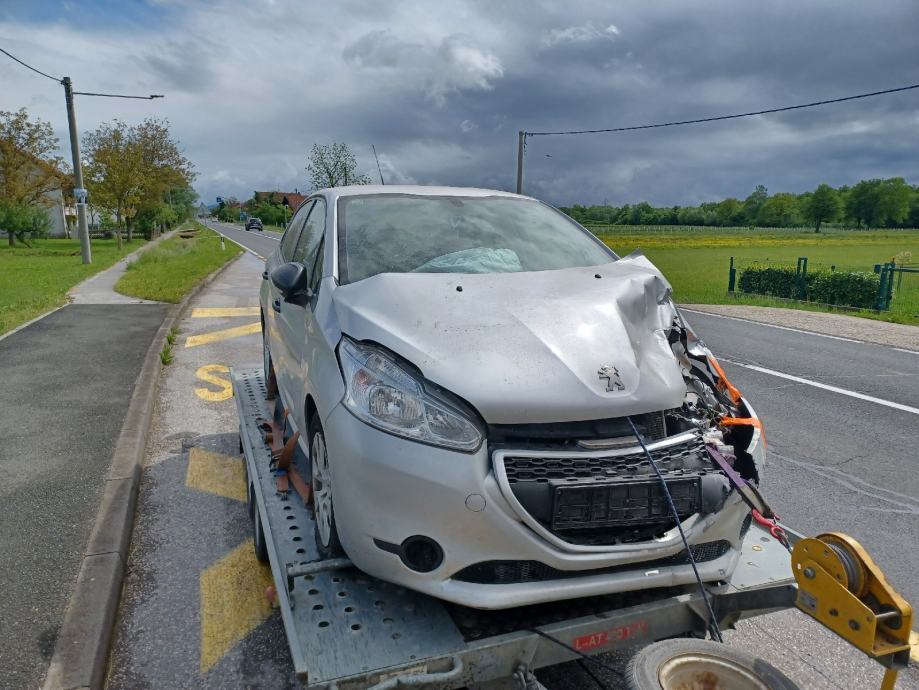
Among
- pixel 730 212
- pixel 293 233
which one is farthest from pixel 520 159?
pixel 730 212

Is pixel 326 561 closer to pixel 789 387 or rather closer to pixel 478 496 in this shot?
pixel 478 496

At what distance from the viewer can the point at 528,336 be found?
2529mm

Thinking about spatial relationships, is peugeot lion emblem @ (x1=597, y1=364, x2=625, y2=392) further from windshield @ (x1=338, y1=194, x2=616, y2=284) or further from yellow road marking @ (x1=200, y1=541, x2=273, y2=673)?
yellow road marking @ (x1=200, y1=541, x2=273, y2=673)

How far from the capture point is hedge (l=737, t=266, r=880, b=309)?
53.1ft

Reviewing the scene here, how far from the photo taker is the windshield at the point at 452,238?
11.1 ft

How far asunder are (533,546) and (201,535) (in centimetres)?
270

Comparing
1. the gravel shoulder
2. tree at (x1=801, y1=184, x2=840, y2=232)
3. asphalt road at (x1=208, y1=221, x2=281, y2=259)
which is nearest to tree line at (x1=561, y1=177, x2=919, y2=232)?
tree at (x1=801, y1=184, x2=840, y2=232)

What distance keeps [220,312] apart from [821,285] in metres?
14.3

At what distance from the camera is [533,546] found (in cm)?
225

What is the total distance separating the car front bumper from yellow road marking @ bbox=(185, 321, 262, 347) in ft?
27.5

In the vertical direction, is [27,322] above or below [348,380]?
below

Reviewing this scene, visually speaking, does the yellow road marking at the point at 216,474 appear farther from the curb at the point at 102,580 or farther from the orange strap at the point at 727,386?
the orange strap at the point at 727,386

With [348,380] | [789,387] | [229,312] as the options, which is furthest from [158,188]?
[348,380]

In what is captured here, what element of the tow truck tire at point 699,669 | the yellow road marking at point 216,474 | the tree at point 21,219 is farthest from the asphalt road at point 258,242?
the tow truck tire at point 699,669
